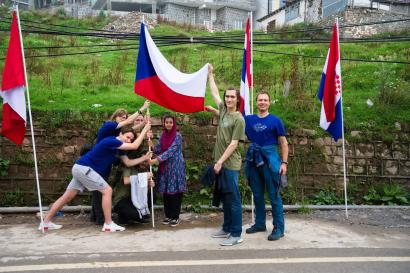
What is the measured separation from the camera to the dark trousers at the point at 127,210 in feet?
20.9

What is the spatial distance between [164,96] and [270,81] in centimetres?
571

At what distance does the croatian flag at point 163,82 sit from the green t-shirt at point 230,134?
90 cm

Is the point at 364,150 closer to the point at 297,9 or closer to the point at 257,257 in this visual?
the point at 257,257

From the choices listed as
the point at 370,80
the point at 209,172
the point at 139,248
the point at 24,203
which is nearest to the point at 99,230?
the point at 139,248

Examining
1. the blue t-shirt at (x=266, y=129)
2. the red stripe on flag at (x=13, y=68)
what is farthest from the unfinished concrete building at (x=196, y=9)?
the blue t-shirt at (x=266, y=129)

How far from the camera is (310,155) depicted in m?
8.56

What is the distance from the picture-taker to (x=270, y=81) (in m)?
11.5

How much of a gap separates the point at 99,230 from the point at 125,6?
37.9m

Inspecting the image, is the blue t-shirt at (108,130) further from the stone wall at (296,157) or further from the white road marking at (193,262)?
the white road marking at (193,262)

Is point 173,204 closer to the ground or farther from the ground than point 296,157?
closer to the ground

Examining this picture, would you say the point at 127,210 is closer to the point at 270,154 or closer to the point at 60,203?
the point at 60,203

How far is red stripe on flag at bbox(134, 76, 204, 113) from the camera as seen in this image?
21.0 feet

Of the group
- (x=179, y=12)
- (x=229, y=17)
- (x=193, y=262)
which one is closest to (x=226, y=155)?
(x=193, y=262)

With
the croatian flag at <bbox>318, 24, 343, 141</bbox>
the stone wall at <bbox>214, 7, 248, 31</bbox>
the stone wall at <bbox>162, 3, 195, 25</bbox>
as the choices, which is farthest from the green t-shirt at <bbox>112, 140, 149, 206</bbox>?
the stone wall at <bbox>214, 7, 248, 31</bbox>
